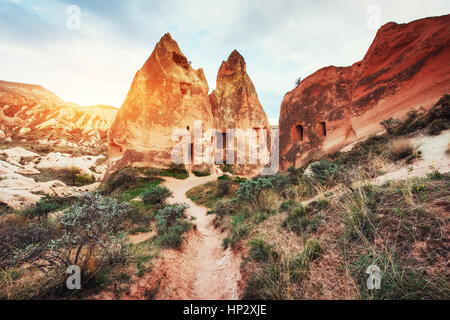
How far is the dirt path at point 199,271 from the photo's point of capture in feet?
9.27

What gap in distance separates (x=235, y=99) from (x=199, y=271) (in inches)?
1046

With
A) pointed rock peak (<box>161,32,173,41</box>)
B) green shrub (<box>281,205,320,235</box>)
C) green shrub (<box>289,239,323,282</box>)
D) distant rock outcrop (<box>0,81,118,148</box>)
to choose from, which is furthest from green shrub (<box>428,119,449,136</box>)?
distant rock outcrop (<box>0,81,118,148</box>)

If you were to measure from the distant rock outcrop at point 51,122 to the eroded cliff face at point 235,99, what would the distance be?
36297 mm

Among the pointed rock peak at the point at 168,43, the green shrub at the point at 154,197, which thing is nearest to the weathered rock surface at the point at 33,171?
the green shrub at the point at 154,197

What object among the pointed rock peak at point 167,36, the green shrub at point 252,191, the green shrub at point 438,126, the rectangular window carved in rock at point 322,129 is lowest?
the green shrub at point 252,191

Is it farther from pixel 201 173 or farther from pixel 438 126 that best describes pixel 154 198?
pixel 438 126

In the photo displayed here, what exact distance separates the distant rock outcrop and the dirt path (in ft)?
163

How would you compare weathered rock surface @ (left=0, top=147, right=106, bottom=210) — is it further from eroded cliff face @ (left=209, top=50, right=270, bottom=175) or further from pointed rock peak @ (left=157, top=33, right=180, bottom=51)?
eroded cliff face @ (left=209, top=50, right=270, bottom=175)

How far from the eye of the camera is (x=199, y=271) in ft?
12.2

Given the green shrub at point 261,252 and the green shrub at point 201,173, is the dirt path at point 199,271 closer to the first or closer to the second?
the green shrub at point 261,252

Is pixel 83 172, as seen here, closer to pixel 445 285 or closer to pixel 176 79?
pixel 176 79

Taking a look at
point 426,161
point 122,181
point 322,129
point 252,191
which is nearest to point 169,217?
point 252,191

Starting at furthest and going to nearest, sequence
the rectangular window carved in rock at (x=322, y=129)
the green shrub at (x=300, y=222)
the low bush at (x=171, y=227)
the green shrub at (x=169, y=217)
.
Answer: the rectangular window carved in rock at (x=322, y=129)
the green shrub at (x=169, y=217)
the low bush at (x=171, y=227)
the green shrub at (x=300, y=222)
